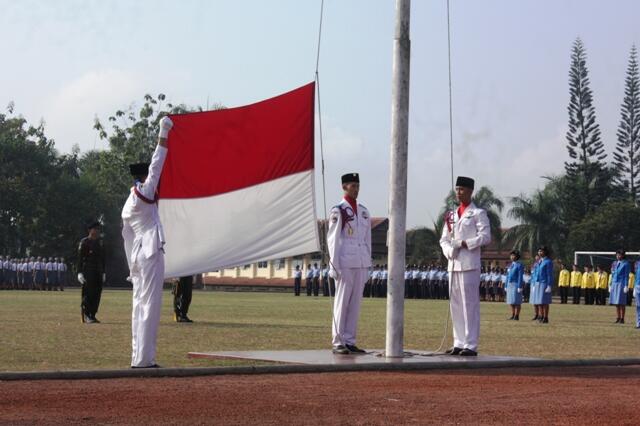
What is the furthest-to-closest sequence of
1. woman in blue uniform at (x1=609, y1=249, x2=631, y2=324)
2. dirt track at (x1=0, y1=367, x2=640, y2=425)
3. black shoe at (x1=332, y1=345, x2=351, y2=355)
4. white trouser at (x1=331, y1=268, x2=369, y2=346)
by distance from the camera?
1. woman in blue uniform at (x1=609, y1=249, x2=631, y2=324)
2. white trouser at (x1=331, y1=268, x2=369, y2=346)
3. black shoe at (x1=332, y1=345, x2=351, y2=355)
4. dirt track at (x1=0, y1=367, x2=640, y2=425)

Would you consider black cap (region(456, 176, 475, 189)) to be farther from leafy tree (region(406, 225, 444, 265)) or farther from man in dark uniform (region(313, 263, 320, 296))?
Answer: leafy tree (region(406, 225, 444, 265))

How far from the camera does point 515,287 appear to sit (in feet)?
103

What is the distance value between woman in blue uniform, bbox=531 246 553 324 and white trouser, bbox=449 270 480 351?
14.0 metres

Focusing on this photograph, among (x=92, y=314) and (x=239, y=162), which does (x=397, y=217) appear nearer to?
(x=239, y=162)

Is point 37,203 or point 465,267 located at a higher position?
point 37,203

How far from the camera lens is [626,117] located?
8331cm

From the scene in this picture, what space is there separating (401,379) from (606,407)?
256 centimetres

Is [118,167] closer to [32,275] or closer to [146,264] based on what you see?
[32,275]

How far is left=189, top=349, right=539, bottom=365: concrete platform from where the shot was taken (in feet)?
42.3

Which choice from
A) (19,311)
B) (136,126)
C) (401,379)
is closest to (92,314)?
(19,311)

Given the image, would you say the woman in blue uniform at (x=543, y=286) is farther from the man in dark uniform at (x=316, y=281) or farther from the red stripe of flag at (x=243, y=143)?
the man in dark uniform at (x=316, y=281)

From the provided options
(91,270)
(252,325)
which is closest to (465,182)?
(252,325)

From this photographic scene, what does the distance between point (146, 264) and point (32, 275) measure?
55.0 meters

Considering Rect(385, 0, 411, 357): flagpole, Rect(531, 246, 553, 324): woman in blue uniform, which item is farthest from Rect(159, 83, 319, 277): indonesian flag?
Rect(531, 246, 553, 324): woman in blue uniform
